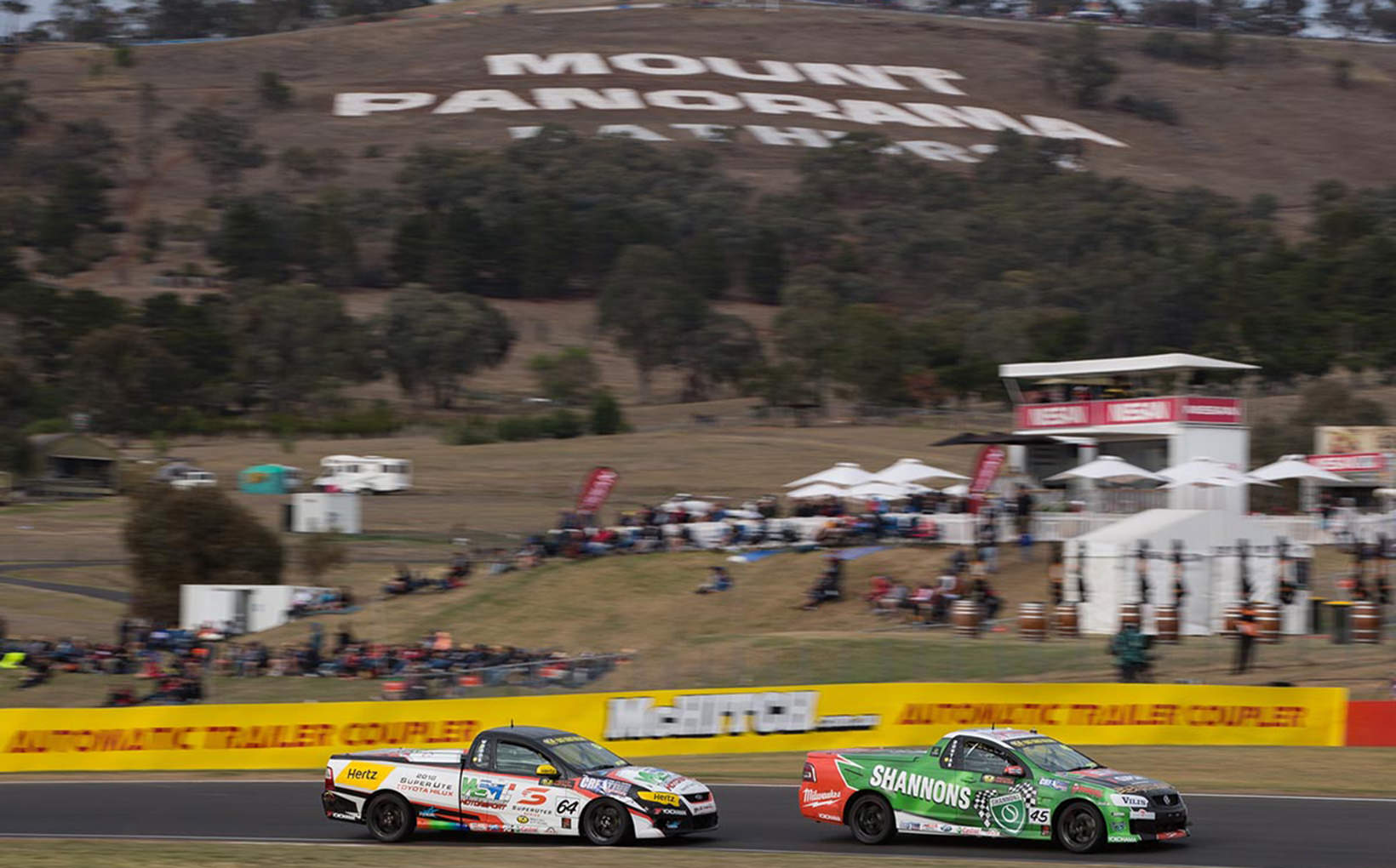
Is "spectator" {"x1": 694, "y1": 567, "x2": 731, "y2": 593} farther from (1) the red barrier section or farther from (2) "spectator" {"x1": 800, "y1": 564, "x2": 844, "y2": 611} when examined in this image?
(1) the red barrier section

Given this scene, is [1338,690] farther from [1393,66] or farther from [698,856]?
[1393,66]

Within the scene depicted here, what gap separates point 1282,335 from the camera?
91.8 metres

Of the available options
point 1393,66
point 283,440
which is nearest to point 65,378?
point 283,440

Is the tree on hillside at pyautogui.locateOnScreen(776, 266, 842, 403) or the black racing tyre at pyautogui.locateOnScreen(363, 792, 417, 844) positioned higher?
the tree on hillside at pyautogui.locateOnScreen(776, 266, 842, 403)

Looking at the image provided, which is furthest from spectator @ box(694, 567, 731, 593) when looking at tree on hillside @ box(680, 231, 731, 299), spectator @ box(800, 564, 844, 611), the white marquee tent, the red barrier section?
tree on hillside @ box(680, 231, 731, 299)

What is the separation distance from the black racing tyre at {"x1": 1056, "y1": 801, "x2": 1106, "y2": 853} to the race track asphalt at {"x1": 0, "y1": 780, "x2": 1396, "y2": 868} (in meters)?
0.13

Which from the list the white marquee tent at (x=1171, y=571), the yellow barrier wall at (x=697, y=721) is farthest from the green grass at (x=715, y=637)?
the yellow barrier wall at (x=697, y=721)

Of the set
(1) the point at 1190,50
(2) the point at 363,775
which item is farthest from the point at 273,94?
(2) the point at 363,775

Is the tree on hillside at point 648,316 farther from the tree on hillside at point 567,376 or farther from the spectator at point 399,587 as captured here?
the spectator at point 399,587

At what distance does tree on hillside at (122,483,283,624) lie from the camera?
4503 cm

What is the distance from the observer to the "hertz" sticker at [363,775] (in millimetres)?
17188

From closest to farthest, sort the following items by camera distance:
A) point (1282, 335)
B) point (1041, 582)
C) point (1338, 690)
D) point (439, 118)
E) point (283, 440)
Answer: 1. point (1338, 690)
2. point (1041, 582)
3. point (283, 440)
4. point (1282, 335)
5. point (439, 118)

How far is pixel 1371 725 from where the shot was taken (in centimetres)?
2297

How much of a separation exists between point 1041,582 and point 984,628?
4443mm
